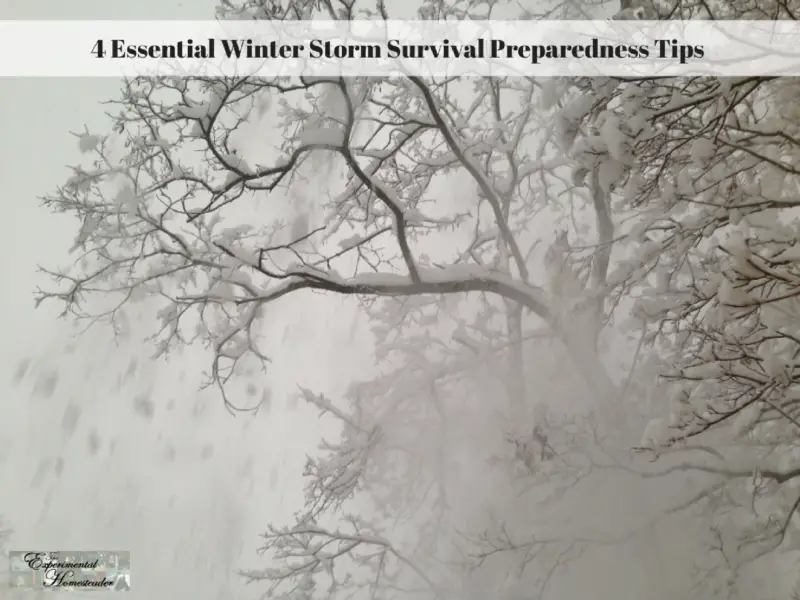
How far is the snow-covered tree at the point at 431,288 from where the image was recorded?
62.2 inches

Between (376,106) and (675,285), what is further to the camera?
(376,106)

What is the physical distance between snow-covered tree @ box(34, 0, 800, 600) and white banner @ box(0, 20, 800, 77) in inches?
2.1

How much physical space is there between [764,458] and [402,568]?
993 mm

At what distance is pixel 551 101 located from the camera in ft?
4.65

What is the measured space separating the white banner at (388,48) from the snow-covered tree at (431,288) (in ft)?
0.17

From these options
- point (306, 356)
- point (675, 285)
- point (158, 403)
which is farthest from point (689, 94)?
point (158, 403)

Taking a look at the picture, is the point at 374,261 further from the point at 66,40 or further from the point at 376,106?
the point at 66,40

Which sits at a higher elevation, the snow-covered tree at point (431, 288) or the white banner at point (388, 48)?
the white banner at point (388, 48)

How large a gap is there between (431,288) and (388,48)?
66 cm

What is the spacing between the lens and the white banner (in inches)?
55.4

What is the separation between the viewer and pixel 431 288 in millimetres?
1719

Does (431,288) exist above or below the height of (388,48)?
below

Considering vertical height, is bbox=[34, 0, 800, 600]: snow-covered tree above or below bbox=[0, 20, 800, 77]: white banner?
below

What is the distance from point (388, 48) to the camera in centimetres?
162
